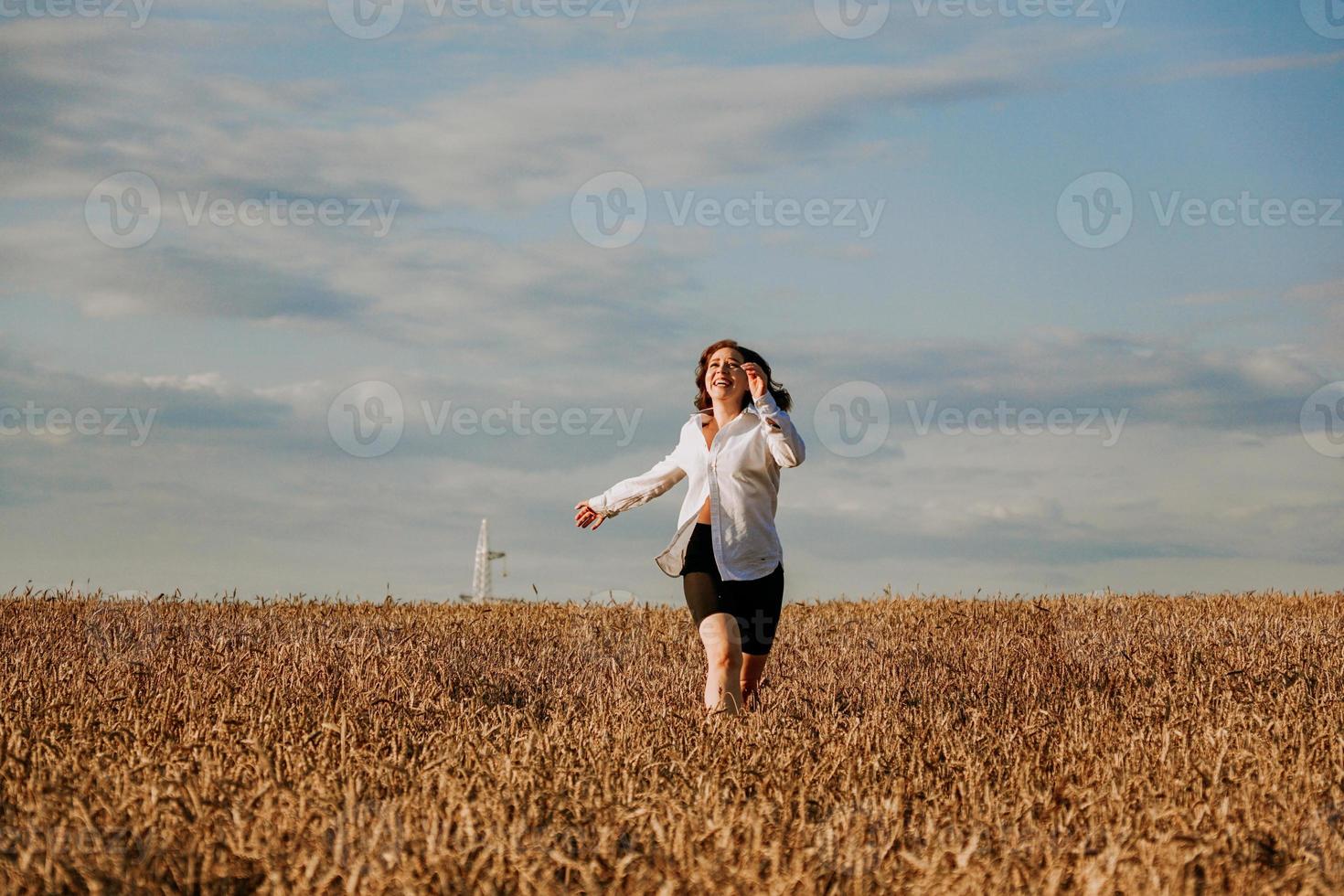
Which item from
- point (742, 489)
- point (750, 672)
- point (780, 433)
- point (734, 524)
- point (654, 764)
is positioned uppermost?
point (780, 433)

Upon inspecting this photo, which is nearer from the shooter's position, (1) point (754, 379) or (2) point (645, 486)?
(1) point (754, 379)

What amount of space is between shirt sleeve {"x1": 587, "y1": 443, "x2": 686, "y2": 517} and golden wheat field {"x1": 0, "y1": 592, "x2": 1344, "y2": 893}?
1.05m

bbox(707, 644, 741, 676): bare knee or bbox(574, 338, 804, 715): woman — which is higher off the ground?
bbox(574, 338, 804, 715): woman

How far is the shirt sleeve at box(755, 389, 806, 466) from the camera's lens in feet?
21.2

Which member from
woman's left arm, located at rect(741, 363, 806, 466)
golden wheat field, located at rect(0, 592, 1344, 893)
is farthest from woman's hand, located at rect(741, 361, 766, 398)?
golden wheat field, located at rect(0, 592, 1344, 893)

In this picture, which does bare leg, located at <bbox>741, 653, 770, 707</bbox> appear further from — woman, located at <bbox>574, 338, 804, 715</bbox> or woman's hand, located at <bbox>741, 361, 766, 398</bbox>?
woman's hand, located at <bbox>741, 361, 766, 398</bbox>

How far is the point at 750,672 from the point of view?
274 inches

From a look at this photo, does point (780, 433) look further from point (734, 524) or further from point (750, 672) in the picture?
point (750, 672)

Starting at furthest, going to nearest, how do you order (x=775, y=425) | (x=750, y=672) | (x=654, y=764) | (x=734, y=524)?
1. (x=750, y=672)
2. (x=734, y=524)
3. (x=775, y=425)
4. (x=654, y=764)

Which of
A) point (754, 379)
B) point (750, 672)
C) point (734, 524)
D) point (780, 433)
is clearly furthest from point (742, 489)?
point (750, 672)

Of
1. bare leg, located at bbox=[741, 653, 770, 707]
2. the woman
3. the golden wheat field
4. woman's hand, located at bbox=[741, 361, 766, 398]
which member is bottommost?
the golden wheat field

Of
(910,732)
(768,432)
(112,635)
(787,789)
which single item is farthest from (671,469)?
(112,635)

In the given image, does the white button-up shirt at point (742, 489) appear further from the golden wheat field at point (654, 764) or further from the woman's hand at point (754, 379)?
the golden wheat field at point (654, 764)

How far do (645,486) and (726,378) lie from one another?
855 millimetres
